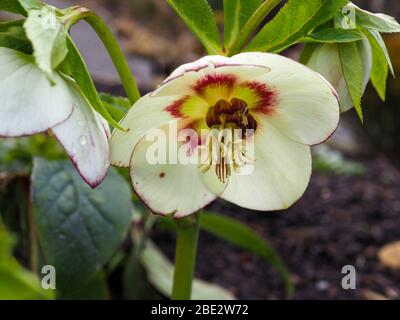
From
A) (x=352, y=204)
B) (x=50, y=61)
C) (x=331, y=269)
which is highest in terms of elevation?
(x=50, y=61)

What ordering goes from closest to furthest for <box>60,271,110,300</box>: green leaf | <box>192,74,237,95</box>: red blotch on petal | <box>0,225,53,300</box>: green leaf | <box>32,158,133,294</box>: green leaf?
<box>0,225,53,300</box>: green leaf, <box>192,74,237,95</box>: red blotch on petal, <box>32,158,133,294</box>: green leaf, <box>60,271,110,300</box>: green leaf

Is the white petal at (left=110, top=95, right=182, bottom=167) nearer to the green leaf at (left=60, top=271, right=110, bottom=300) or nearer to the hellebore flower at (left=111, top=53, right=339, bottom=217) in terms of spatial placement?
the hellebore flower at (left=111, top=53, right=339, bottom=217)

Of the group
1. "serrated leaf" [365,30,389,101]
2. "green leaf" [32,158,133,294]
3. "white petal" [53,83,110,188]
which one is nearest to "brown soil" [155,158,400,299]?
"green leaf" [32,158,133,294]

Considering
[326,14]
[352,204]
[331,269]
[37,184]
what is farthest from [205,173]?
[352,204]

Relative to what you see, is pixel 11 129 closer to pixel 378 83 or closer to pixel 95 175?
pixel 95 175

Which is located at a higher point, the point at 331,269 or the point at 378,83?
the point at 378,83

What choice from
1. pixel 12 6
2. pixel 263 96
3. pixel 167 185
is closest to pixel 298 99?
pixel 263 96
